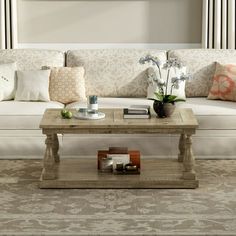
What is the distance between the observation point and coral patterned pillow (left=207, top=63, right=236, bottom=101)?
577cm

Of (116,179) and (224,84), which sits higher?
(224,84)

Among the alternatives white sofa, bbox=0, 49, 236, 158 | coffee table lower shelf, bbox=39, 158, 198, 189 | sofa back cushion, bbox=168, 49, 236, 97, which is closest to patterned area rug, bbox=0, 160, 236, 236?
coffee table lower shelf, bbox=39, 158, 198, 189

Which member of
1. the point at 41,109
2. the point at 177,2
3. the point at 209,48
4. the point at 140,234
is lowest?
the point at 140,234

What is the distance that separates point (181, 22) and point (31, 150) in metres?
2.20

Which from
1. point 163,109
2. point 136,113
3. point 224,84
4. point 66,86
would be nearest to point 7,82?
point 66,86

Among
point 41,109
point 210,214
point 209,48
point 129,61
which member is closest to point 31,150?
point 41,109

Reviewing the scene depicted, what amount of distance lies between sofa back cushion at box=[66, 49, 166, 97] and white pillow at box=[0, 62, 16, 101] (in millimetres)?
578

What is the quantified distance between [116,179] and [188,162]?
50 cm

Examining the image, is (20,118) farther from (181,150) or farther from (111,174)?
(181,150)

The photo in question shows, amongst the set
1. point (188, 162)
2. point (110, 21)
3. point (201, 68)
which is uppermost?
point (110, 21)

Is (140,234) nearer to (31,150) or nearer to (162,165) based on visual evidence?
(162,165)

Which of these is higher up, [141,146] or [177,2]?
[177,2]

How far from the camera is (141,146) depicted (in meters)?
5.40

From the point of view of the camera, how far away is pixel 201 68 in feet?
19.7
